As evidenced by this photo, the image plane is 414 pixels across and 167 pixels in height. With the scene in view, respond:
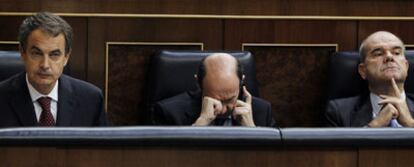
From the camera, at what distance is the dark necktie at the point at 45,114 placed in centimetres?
168

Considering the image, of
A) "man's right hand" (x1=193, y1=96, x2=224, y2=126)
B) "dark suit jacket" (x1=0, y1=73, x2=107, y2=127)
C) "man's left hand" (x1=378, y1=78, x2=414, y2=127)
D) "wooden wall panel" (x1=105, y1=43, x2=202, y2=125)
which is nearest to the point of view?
"dark suit jacket" (x1=0, y1=73, x2=107, y2=127)

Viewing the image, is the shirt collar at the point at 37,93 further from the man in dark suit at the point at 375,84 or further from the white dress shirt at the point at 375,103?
the white dress shirt at the point at 375,103

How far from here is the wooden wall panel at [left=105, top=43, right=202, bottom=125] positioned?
2.32 metres

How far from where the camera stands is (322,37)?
2416 millimetres

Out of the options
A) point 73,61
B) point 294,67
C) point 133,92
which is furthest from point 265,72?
point 73,61

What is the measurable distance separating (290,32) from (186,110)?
2.08 ft

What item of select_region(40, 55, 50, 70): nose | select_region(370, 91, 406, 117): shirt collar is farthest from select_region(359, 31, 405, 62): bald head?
select_region(40, 55, 50, 70): nose

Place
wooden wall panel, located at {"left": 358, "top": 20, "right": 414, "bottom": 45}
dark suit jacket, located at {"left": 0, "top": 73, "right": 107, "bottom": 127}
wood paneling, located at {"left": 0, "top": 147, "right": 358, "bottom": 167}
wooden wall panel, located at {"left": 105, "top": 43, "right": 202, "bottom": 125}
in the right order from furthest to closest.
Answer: wooden wall panel, located at {"left": 358, "top": 20, "right": 414, "bottom": 45}, wooden wall panel, located at {"left": 105, "top": 43, "right": 202, "bottom": 125}, dark suit jacket, located at {"left": 0, "top": 73, "right": 107, "bottom": 127}, wood paneling, located at {"left": 0, "top": 147, "right": 358, "bottom": 167}

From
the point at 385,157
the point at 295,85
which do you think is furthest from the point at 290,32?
the point at 385,157

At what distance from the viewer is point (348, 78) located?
213cm

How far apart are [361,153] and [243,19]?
4.46ft

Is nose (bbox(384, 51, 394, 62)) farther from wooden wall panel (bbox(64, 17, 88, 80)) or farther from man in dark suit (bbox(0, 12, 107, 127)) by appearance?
wooden wall panel (bbox(64, 17, 88, 80))

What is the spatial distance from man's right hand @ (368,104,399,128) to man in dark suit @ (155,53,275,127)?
274mm

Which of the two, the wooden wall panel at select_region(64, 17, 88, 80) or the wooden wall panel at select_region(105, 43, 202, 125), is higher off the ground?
the wooden wall panel at select_region(64, 17, 88, 80)
